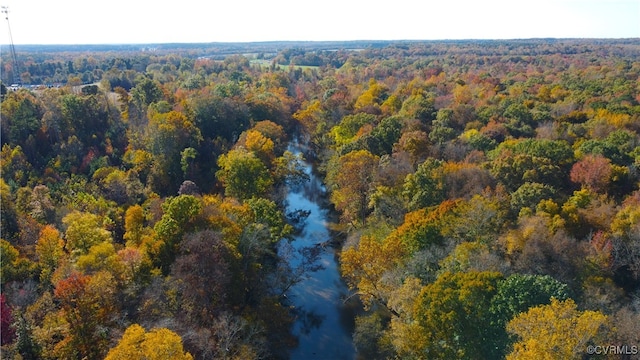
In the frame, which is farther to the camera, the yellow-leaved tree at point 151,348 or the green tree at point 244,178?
the green tree at point 244,178

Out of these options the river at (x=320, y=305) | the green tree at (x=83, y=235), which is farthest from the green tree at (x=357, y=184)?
the green tree at (x=83, y=235)

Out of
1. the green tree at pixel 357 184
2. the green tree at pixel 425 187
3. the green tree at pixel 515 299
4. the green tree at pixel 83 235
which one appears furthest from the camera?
the green tree at pixel 357 184

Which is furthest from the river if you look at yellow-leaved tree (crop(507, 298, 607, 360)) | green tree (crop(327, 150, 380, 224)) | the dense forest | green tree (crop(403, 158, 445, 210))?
yellow-leaved tree (crop(507, 298, 607, 360))

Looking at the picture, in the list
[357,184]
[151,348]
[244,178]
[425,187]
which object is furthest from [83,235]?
[425,187]

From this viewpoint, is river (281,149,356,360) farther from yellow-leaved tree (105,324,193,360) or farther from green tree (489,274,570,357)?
yellow-leaved tree (105,324,193,360)

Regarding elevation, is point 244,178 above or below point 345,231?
above

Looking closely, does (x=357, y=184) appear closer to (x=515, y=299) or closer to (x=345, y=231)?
(x=345, y=231)

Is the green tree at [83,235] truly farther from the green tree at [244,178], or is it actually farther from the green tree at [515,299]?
the green tree at [515,299]
